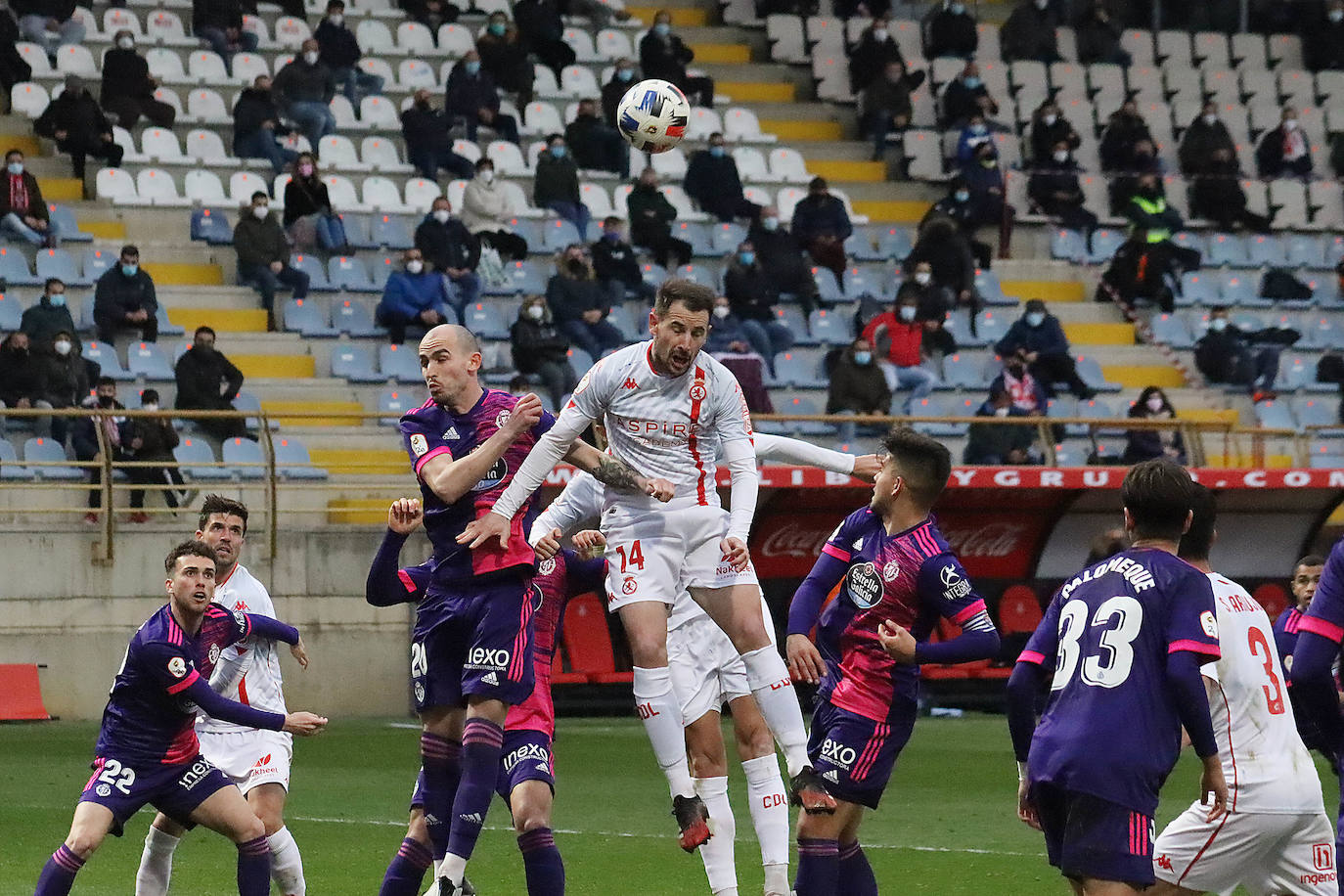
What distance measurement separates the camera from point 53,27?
23.8 meters

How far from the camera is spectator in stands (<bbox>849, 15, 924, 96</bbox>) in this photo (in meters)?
27.3

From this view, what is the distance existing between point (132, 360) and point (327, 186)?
14.2 feet

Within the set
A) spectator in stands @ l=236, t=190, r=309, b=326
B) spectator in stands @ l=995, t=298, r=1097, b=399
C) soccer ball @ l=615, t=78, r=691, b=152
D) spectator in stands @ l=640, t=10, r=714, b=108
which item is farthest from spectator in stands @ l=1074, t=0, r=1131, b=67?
soccer ball @ l=615, t=78, r=691, b=152

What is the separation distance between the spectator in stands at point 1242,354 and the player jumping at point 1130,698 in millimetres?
19353

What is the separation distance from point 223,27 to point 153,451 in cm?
831

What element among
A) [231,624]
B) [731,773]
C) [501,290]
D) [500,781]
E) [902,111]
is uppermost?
[902,111]

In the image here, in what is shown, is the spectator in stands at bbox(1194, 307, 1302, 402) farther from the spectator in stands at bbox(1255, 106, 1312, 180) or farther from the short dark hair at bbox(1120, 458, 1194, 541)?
the short dark hair at bbox(1120, 458, 1194, 541)

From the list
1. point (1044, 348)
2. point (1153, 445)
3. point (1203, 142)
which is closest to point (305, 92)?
point (1044, 348)

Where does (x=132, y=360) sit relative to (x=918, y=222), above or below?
below

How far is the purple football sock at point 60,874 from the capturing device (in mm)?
7445

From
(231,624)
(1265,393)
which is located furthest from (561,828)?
(1265,393)

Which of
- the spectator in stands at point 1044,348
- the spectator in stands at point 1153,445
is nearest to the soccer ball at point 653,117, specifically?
the spectator in stands at point 1153,445

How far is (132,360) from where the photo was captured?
1977 centimetres

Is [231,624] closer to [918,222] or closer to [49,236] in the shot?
[49,236]
